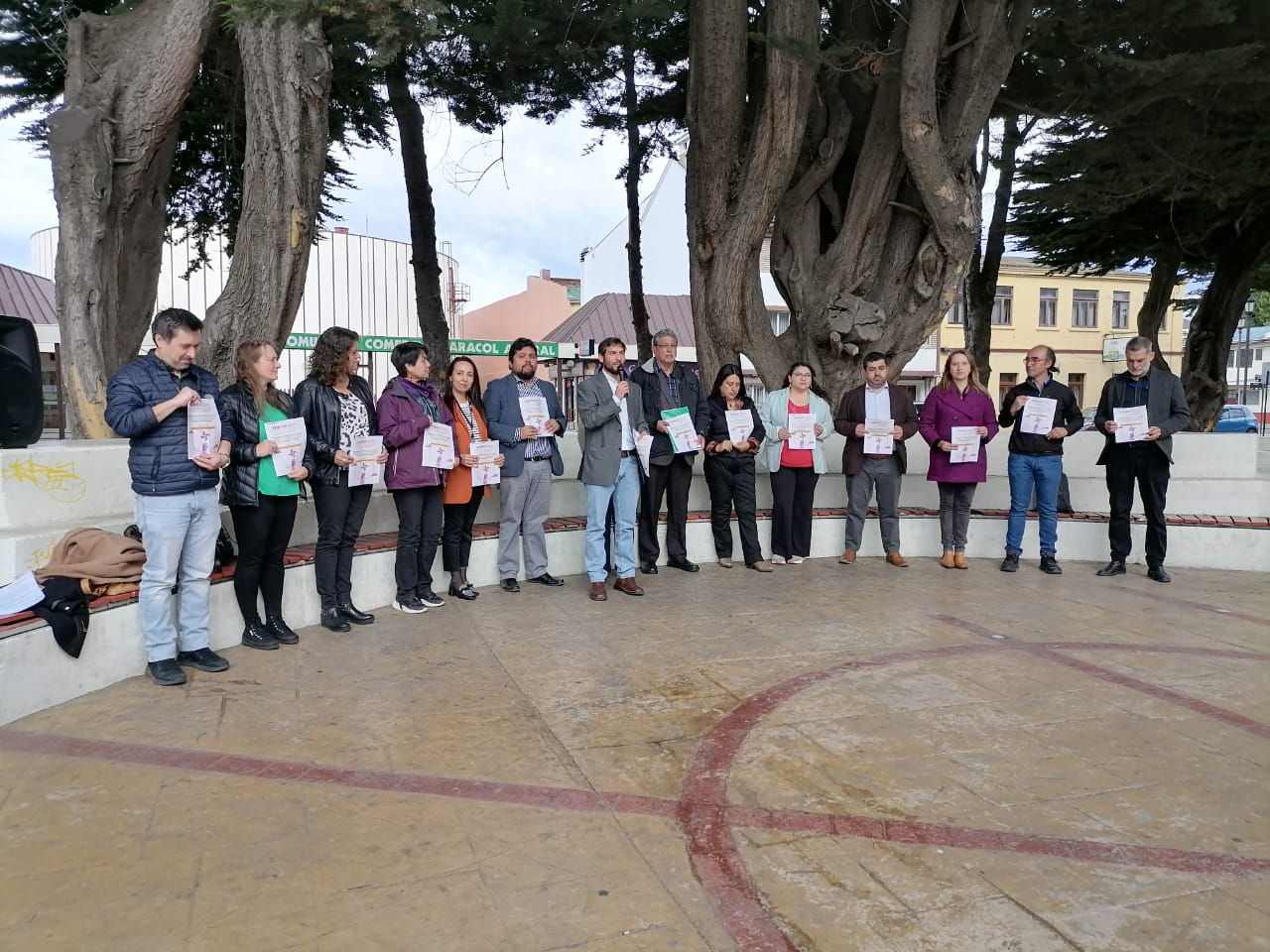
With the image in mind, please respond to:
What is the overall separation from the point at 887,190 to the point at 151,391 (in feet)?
24.4

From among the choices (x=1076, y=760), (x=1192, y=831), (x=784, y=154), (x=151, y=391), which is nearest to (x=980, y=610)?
(x=1076, y=760)

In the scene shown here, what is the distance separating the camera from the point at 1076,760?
378cm

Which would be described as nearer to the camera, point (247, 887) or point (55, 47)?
point (247, 887)

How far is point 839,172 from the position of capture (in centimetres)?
1045

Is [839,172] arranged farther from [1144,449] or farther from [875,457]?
[1144,449]

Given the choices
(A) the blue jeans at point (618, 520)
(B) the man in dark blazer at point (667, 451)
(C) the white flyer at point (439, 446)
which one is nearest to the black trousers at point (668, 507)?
(B) the man in dark blazer at point (667, 451)

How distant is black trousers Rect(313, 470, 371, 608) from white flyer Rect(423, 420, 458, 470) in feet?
1.54

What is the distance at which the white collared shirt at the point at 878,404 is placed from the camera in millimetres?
8227

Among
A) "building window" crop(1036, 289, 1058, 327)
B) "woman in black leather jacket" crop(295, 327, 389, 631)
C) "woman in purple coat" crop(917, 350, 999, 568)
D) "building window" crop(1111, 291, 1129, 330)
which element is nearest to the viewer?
"woman in black leather jacket" crop(295, 327, 389, 631)

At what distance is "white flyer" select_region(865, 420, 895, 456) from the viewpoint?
318 inches

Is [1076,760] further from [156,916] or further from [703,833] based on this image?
[156,916]

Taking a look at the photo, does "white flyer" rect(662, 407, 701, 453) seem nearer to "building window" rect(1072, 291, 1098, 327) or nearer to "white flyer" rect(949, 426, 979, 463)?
"white flyer" rect(949, 426, 979, 463)

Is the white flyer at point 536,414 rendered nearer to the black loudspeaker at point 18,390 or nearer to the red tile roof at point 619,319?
the black loudspeaker at point 18,390

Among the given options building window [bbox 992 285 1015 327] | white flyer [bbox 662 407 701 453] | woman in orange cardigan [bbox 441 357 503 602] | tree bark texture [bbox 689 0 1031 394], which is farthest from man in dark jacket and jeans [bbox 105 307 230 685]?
building window [bbox 992 285 1015 327]
